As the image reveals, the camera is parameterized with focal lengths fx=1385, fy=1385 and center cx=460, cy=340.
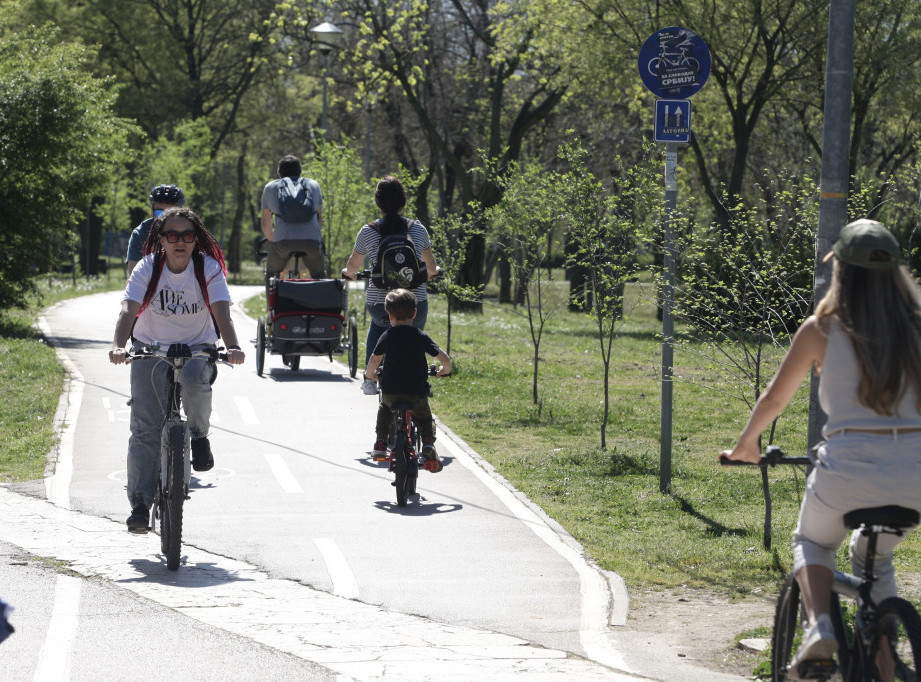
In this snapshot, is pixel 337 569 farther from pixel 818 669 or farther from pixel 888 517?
pixel 888 517

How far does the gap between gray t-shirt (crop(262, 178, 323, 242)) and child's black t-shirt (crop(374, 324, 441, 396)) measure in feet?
20.0

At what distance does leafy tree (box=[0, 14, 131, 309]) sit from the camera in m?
21.0

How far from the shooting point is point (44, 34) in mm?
23734

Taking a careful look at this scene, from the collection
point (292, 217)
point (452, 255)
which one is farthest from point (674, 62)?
point (452, 255)

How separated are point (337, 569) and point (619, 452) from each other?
513cm

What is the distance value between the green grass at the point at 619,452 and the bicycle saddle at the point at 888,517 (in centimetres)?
335

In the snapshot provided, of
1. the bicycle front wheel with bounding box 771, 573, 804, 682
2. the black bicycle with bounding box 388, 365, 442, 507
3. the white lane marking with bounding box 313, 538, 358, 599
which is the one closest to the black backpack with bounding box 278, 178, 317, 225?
the black bicycle with bounding box 388, 365, 442, 507

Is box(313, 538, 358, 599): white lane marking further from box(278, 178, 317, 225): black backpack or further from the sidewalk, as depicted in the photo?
box(278, 178, 317, 225): black backpack

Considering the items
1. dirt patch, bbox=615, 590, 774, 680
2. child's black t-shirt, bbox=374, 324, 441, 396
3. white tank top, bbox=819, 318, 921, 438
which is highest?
white tank top, bbox=819, 318, 921, 438

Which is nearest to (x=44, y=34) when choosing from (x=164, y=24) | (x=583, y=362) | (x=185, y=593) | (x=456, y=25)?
(x=583, y=362)

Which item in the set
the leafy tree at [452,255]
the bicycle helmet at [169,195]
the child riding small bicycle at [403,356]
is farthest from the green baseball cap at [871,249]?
the leafy tree at [452,255]

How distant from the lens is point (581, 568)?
764cm

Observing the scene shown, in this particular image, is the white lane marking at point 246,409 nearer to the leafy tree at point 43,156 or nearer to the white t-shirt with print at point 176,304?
the white t-shirt with print at point 176,304

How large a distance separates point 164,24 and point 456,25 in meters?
A: 18.5
